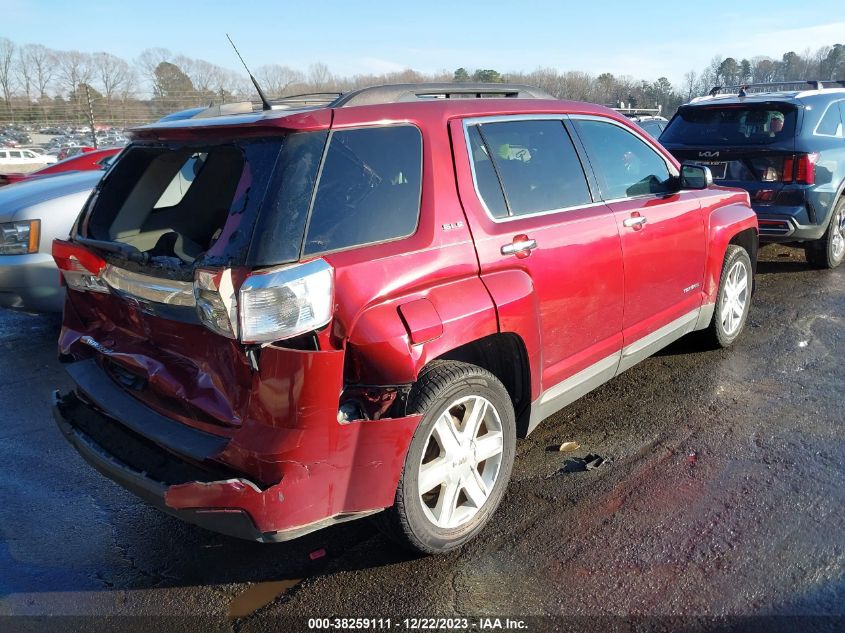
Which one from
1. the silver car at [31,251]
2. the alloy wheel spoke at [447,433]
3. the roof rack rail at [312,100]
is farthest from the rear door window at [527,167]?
the silver car at [31,251]

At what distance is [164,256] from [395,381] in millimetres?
1038

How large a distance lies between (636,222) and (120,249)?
2.71 m

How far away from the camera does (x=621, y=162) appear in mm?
4156

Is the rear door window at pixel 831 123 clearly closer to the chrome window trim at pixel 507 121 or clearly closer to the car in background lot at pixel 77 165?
the chrome window trim at pixel 507 121

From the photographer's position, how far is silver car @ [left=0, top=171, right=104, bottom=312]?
535 centimetres

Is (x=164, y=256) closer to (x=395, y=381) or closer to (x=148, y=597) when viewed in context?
(x=395, y=381)

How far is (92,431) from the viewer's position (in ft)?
9.97

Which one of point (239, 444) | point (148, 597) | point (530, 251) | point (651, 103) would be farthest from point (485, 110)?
point (651, 103)

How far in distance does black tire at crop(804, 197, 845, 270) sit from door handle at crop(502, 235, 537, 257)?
5.56m

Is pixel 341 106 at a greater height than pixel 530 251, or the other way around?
pixel 341 106

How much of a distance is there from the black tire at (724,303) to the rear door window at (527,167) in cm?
185

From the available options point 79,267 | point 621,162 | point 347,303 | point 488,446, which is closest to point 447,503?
point 488,446

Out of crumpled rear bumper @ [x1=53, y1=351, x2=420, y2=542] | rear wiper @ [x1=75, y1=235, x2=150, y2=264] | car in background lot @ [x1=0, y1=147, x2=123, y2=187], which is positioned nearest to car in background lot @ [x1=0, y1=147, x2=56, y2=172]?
car in background lot @ [x1=0, y1=147, x2=123, y2=187]

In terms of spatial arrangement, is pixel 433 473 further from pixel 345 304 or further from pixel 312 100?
pixel 312 100
